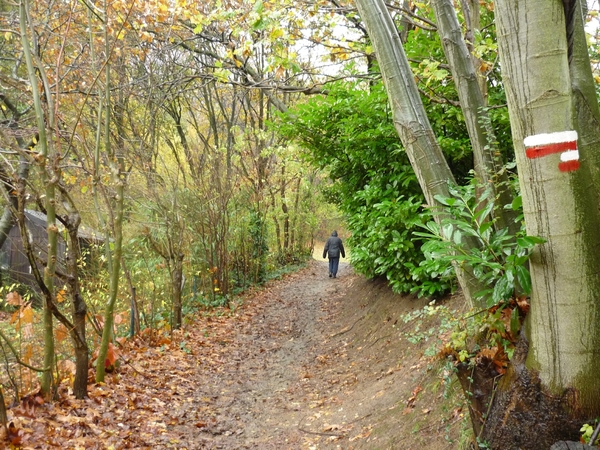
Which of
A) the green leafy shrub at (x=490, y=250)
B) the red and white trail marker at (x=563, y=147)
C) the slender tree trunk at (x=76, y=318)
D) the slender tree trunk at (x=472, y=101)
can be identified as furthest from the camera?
the slender tree trunk at (x=76, y=318)

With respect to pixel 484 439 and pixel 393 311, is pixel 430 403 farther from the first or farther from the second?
pixel 393 311

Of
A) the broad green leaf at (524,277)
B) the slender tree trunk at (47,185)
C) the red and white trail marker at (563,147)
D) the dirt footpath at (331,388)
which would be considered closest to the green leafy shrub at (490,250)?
the broad green leaf at (524,277)

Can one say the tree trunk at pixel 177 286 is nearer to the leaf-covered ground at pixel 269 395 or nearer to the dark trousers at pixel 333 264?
the leaf-covered ground at pixel 269 395

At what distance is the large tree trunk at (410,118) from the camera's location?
272 centimetres

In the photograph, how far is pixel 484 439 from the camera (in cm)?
234

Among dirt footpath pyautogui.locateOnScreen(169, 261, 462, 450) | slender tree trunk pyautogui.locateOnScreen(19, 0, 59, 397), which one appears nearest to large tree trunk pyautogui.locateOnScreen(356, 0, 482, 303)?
dirt footpath pyautogui.locateOnScreen(169, 261, 462, 450)

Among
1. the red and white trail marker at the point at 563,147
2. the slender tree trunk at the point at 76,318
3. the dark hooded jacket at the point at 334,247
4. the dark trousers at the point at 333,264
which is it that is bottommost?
the dark trousers at the point at 333,264

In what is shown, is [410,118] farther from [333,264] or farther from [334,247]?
[333,264]

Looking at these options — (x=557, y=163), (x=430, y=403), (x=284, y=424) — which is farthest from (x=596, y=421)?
(x=284, y=424)

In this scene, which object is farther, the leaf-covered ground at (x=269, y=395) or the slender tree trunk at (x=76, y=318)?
the slender tree trunk at (x=76, y=318)

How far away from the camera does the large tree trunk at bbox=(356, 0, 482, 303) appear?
8.91 ft

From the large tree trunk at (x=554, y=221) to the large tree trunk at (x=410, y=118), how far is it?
0.69m

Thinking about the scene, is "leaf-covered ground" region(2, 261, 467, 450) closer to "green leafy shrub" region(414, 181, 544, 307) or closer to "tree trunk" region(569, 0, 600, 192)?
"green leafy shrub" region(414, 181, 544, 307)

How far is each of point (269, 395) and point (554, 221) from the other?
4992 millimetres
